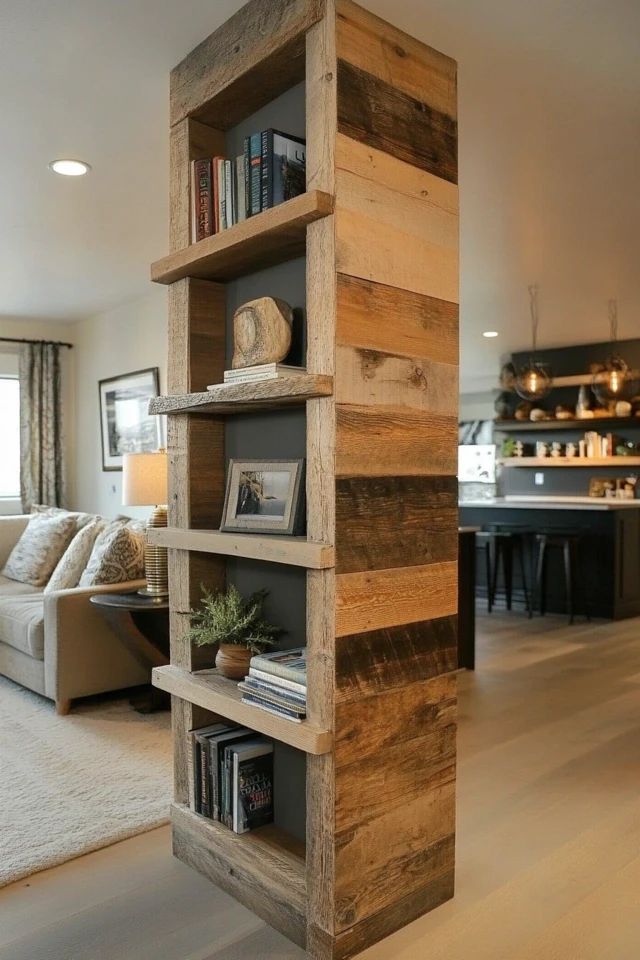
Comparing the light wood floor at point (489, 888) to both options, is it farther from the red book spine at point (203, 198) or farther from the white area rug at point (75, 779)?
the red book spine at point (203, 198)

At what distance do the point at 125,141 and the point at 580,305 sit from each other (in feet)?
14.1

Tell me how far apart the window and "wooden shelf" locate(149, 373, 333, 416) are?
196 inches

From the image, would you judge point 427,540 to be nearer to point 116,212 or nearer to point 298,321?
point 298,321

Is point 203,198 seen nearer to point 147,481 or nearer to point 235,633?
point 235,633

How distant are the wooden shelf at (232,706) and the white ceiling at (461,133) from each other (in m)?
2.00

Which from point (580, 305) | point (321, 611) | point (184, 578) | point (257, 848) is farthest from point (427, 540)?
point (580, 305)

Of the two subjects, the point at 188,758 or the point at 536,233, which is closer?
the point at 188,758

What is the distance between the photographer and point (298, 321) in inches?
89.5

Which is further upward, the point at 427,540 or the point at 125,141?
the point at 125,141

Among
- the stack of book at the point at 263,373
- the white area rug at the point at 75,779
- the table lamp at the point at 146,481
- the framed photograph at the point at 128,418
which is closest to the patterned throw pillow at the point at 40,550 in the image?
the framed photograph at the point at 128,418

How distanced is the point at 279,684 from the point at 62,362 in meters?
5.76

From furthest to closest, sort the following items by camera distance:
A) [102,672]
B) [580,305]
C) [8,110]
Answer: [580,305], [102,672], [8,110]

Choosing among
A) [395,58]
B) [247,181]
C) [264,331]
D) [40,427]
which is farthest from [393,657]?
[40,427]

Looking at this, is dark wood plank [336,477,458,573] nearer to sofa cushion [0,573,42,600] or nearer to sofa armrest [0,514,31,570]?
sofa cushion [0,573,42,600]
